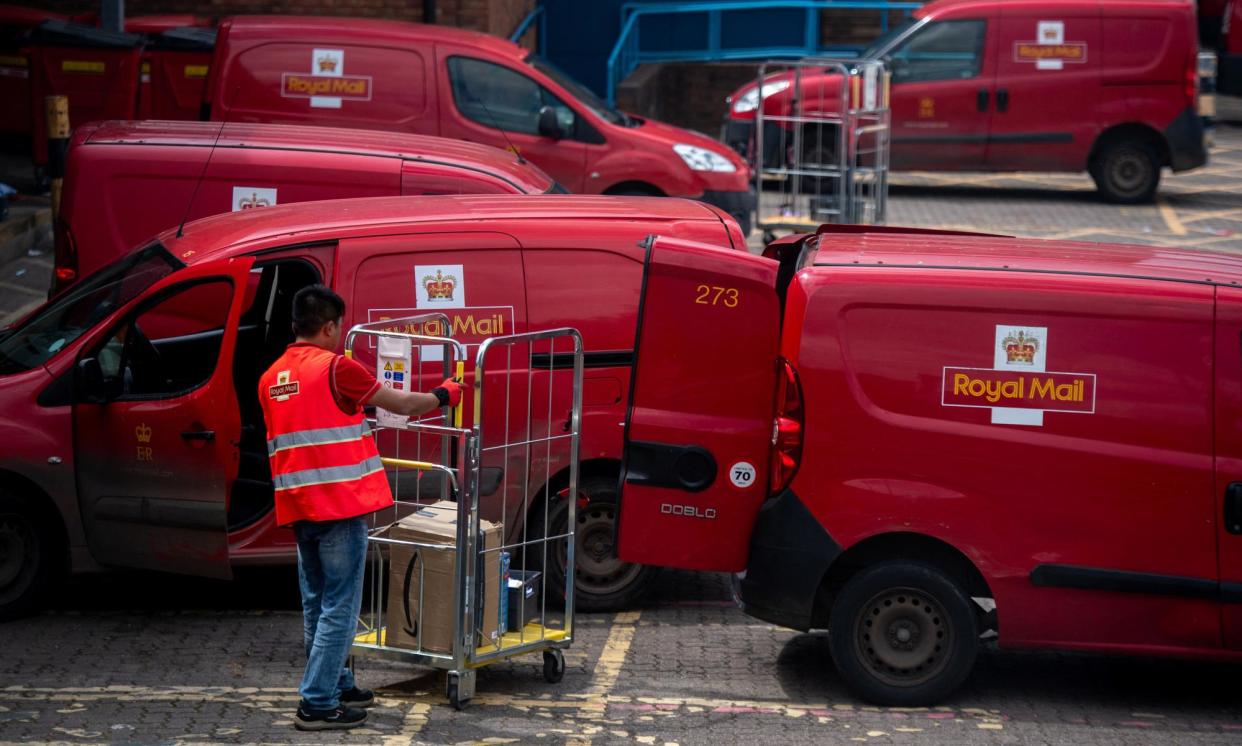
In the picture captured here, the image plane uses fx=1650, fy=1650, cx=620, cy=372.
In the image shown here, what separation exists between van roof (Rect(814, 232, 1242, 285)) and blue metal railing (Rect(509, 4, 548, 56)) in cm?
1448

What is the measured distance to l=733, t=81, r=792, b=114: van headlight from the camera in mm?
17000

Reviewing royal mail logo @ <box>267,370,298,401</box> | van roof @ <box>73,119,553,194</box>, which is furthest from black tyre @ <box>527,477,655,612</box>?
van roof @ <box>73,119,553,194</box>

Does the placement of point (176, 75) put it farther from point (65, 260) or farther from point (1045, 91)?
point (1045, 91)

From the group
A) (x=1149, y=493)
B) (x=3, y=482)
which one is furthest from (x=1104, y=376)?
(x=3, y=482)

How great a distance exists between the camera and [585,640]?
7547mm

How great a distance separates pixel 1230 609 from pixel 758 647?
81.4 inches

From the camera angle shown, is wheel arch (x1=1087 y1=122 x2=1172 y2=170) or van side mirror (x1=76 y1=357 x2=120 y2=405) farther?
wheel arch (x1=1087 y1=122 x2=1172 y2=170)

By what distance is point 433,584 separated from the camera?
21.7ft

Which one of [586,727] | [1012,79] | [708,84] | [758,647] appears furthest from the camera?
[708,84]

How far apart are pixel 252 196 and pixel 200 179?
309mm

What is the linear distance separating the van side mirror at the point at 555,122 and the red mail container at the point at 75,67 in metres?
4.32

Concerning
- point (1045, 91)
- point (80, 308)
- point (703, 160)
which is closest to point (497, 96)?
point (703, 160)

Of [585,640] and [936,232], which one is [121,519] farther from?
[936,232]

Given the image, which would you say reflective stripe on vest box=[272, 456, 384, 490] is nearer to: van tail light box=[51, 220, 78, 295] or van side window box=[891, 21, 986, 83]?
van tail light box=[51, 220, 78, 295]
